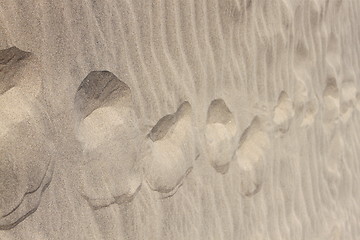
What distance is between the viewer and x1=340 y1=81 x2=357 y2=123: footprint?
5.30m

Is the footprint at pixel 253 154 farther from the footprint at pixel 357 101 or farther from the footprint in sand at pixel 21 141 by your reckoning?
the footprint at pixel 357 101

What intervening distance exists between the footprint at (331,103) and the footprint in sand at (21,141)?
9.73 feet

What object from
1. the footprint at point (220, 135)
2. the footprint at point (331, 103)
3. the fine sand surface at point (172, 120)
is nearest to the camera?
the fine sand surface at point (172, 120)

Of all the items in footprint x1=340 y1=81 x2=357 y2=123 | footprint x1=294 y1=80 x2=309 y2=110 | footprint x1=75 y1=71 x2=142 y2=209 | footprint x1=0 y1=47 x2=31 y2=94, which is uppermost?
footprint x1=0 y1=47 x2=31 y2=94

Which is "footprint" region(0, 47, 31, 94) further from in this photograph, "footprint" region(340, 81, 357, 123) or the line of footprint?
"footprint" region(340, 81, 357, 123)

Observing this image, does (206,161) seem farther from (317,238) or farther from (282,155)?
(317,238)

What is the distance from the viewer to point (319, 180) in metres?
4.88

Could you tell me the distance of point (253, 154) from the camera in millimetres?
3916

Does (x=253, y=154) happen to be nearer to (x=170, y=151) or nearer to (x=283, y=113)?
(x=283, y=113)

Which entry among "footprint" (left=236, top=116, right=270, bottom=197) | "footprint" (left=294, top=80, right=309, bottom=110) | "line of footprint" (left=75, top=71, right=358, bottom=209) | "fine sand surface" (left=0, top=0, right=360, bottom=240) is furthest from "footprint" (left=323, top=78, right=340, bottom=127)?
"footprint" (left=236, top=116, right=270, bottom=197)

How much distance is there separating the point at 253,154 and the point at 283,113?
0.47 meters

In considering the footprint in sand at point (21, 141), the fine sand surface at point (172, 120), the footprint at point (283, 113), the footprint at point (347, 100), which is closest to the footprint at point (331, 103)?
the fine sand surface at point (172, 120)

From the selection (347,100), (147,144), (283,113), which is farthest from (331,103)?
(147,144)

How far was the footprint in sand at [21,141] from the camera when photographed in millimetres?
2213
